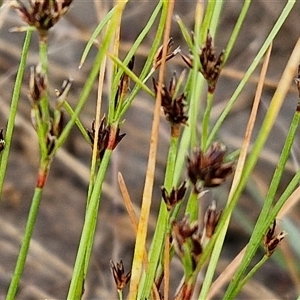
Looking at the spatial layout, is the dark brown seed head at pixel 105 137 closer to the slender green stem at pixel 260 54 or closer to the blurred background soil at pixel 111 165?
the slender green stem at pixel 260 54

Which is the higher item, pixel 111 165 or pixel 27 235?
pixel 111 165

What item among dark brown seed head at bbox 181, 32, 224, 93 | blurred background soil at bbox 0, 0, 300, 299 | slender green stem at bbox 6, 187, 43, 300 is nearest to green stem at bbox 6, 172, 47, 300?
slender green stem at bbox 6, 187, 43, 300

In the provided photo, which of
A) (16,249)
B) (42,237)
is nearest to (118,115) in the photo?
(16,249)

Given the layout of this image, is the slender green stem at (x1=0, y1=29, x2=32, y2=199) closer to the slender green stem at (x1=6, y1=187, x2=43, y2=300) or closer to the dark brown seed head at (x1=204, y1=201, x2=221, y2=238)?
the slender green stem at (x1=6, y1=187, x2=43, y2=300)

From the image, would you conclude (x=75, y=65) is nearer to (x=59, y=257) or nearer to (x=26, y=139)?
(x=26, y=139)

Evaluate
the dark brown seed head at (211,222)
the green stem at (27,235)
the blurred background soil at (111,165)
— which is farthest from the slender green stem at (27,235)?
the blurred background soil at (111,165)

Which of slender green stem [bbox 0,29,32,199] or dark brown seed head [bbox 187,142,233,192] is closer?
dark brown seed head [bbox 187,142,233,192]

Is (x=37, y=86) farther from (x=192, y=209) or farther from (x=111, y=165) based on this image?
(x=111, y=165)

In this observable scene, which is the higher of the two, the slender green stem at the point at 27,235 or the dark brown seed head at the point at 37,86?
the dark brown seed head at the point at 37,86

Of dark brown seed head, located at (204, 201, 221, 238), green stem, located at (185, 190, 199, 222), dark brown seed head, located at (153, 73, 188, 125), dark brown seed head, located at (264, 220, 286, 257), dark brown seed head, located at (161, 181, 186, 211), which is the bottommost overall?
dark brown seed head, located at (204, 201, 221, 238)

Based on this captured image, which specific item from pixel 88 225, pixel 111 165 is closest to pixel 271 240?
pixel 88 225
